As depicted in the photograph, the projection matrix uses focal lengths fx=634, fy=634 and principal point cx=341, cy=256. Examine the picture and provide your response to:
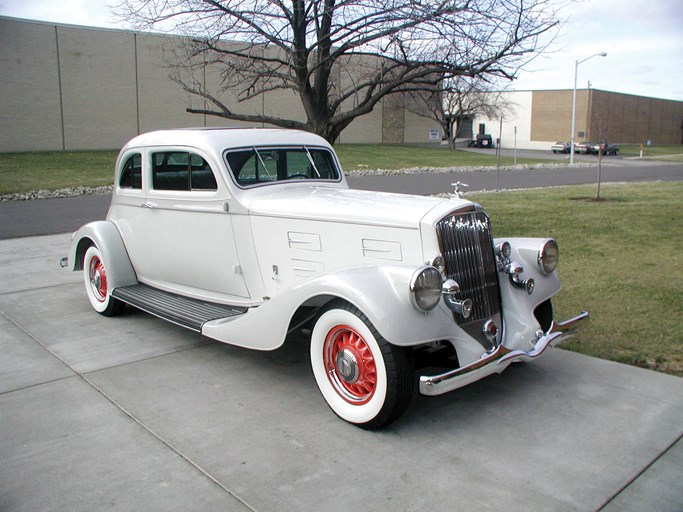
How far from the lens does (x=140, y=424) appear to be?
3783 mm

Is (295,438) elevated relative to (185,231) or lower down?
lower down

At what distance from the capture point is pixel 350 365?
3.80m

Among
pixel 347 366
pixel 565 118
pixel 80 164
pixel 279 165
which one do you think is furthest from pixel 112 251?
pixel 565 118

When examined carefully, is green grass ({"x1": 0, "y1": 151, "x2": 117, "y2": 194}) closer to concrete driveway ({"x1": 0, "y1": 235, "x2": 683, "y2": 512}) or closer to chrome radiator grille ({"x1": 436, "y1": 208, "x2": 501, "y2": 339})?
concrete driveway ({"x1": 0, "y1": 235, "x2": 683, "y2": 512})

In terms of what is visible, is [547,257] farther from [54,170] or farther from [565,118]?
[565,118]

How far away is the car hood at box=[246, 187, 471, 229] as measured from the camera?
403 cm

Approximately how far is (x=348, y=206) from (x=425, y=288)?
103 centimetres

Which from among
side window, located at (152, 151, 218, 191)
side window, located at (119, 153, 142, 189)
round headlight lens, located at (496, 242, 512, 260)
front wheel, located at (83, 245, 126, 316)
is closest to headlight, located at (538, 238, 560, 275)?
round headlight lens, located at (496, 242, 512, 260)

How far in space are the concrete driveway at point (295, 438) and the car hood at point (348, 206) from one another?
117 centimetres

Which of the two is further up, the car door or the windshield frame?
the windshield frame

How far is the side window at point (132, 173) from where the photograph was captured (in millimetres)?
5907

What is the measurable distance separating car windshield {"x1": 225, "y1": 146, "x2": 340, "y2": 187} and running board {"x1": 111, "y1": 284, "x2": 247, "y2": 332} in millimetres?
1016

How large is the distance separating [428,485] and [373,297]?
103 centimetres

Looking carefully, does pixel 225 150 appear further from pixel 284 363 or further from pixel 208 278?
pixel 284 363
